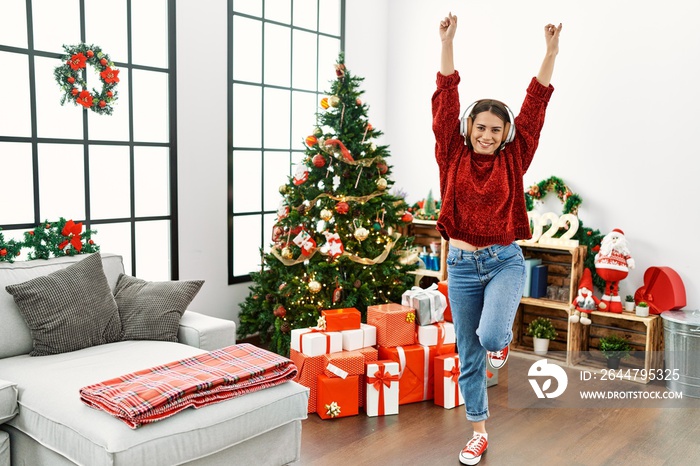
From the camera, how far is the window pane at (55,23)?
357cm

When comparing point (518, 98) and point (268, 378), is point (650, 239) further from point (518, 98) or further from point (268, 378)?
point (268, 378)

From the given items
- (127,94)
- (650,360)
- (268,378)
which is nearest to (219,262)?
(127,94)

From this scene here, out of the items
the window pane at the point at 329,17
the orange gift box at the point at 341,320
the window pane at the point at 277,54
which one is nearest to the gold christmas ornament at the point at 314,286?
the orange gift box at the point at 341,320

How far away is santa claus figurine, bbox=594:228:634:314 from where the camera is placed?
4219 millimetres

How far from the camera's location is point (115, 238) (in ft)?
13.2

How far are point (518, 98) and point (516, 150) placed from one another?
2.31 metres

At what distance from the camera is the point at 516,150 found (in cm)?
275

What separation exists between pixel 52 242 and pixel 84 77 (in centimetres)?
97

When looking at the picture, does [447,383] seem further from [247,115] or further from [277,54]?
[277,54]

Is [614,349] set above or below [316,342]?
below

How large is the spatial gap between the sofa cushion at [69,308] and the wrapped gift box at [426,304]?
1549mm

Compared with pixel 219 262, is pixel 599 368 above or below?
below

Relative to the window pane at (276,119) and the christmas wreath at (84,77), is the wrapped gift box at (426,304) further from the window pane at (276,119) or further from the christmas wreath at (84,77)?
the christmas wreath at (84,77)

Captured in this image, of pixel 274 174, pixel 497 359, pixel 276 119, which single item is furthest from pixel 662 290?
pixel 276 119
